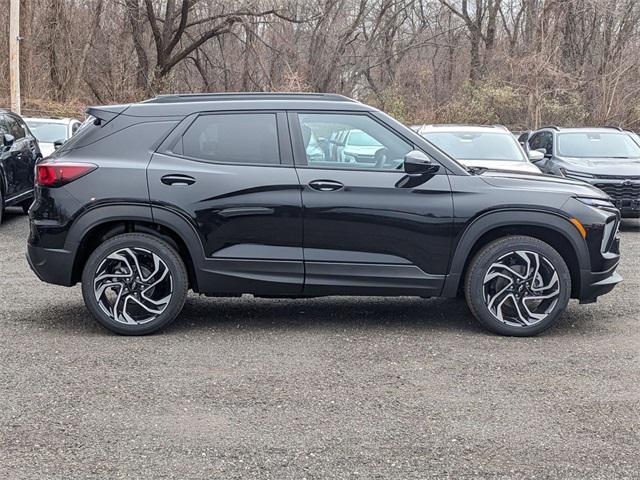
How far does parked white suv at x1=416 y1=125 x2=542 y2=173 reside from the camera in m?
11.0

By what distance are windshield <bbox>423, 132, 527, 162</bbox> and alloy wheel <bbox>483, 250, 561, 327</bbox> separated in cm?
529

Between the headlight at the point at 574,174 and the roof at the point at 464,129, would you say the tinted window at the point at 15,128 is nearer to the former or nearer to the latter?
the roof at the point at 464,129

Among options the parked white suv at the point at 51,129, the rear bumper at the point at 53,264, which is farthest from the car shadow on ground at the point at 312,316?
the parked white suv at the point at 51,129

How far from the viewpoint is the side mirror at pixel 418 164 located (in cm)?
580

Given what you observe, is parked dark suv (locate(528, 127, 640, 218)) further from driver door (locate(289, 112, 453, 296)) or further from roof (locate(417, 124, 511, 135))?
driver door (locate(289, 112, 453, 296))

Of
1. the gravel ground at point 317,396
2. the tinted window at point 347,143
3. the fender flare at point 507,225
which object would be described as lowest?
the gravel ground at point 317,396

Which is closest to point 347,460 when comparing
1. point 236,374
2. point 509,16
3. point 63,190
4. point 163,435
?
point 163,435

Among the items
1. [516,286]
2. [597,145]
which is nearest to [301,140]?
[516,286]

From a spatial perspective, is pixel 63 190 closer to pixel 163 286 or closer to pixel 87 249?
pixel 87 249

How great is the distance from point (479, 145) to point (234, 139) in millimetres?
6331

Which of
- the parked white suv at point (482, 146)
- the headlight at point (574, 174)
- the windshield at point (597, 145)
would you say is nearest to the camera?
the parked white suv at point (482, 146)

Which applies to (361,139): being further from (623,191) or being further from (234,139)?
(623,191)

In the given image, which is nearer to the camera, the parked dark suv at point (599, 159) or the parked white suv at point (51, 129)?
the parked dark suv at point (599, 159)

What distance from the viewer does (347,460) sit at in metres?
3.81
